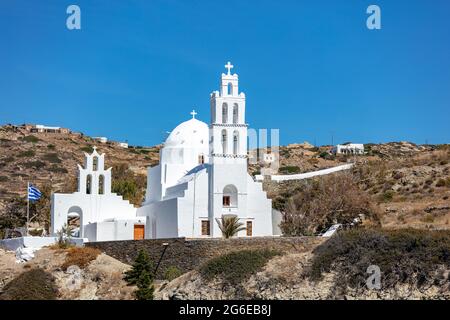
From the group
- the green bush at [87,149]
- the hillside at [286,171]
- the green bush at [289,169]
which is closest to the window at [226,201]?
the hillside at [286,171]

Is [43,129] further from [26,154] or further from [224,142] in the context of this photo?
[224,142]

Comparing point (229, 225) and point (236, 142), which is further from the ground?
point (236, 142)

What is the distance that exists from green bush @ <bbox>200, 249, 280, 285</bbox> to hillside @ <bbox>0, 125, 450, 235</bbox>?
12.6 metres

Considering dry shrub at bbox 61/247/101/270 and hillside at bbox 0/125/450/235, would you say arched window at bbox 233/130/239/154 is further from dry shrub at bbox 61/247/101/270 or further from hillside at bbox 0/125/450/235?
dry shrub at bbox 61/247/101/270

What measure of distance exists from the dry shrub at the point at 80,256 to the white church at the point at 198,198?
4.61 metres

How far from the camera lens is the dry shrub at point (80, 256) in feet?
159

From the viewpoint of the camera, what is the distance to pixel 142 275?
4541 centimetres

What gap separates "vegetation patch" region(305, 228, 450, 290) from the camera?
40.6 m

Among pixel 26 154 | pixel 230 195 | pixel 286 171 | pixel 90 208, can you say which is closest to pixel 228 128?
pixel 230 195

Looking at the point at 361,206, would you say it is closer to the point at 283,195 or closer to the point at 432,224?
the point at 432,224

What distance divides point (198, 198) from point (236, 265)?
8.70 m

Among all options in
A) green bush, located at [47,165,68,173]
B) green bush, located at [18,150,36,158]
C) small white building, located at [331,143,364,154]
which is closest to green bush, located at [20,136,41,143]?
green bush, located at [18,150,36,158]
